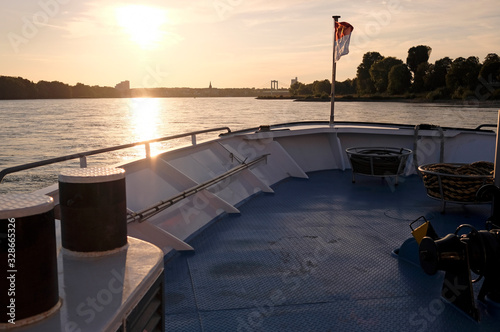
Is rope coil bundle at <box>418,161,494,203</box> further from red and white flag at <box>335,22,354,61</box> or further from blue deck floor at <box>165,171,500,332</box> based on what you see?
red and white flag at <box>335,22,354,61</box>

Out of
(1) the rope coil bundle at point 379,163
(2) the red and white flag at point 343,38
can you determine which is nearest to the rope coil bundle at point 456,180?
(1) the rope coil bundle at point 379,163

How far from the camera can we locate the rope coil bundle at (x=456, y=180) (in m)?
5.61

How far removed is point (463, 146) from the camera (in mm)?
8844

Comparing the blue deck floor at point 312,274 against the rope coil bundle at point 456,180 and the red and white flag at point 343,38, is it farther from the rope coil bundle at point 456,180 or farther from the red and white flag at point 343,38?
the red and white flag at point 343,38

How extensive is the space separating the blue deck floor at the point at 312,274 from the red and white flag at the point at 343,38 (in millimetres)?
5320

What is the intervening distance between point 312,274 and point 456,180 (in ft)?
9.17

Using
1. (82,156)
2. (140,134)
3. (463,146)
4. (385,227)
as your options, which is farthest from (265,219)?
(140,134)

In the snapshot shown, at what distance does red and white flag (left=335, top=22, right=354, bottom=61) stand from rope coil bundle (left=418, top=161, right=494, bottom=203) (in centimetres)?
542

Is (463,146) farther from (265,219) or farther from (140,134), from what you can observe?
(140,134)

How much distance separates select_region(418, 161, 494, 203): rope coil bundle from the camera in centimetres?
561

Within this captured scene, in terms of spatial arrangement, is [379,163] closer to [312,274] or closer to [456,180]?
[456,180]

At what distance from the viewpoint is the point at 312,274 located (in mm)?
4012

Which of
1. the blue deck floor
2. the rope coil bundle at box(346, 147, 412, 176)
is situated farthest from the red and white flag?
the blue deck floor

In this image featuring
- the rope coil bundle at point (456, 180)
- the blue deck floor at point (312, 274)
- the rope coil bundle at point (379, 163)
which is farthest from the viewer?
the rope coil bundle at point (379, 163)
